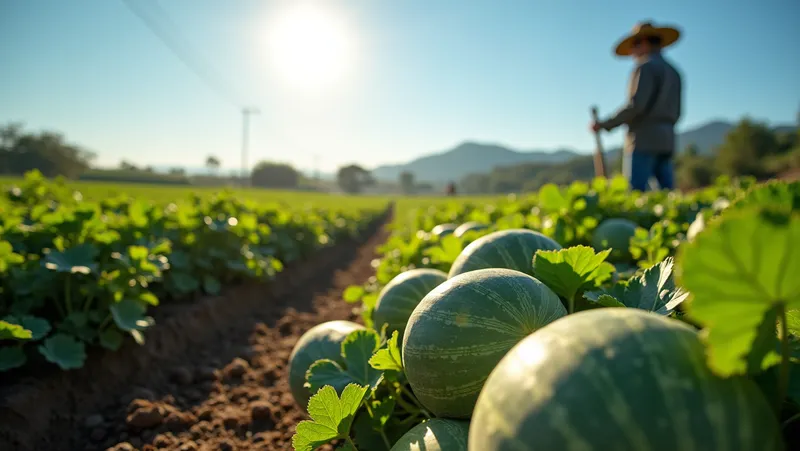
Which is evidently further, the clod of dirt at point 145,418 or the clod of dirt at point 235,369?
the clod of dirt at point 235,369

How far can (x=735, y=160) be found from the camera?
131 feet

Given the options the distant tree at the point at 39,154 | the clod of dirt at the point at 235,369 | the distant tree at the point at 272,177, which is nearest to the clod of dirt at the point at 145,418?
the clod of dirt at the point at 235,369

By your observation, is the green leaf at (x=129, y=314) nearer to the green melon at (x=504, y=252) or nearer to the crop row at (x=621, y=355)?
the crop row at (x=621, y=355)

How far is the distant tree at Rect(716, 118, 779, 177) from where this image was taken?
129 ft

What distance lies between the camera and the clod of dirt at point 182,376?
346cm

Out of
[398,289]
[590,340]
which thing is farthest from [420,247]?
[590,340]

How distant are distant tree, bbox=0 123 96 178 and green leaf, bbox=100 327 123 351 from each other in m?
57.6

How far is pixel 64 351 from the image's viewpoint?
2871 millimetres

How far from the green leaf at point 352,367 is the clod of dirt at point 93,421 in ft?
6.26

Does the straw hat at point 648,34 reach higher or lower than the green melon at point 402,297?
higher

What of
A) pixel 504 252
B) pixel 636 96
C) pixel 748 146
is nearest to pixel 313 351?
pixel 504 252

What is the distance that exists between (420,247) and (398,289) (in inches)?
64.6

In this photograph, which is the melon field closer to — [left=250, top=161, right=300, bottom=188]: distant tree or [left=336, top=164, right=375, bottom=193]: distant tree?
[left=250, top=161, right=300, bottom=188]: distant tree

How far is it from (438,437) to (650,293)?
0.73m
